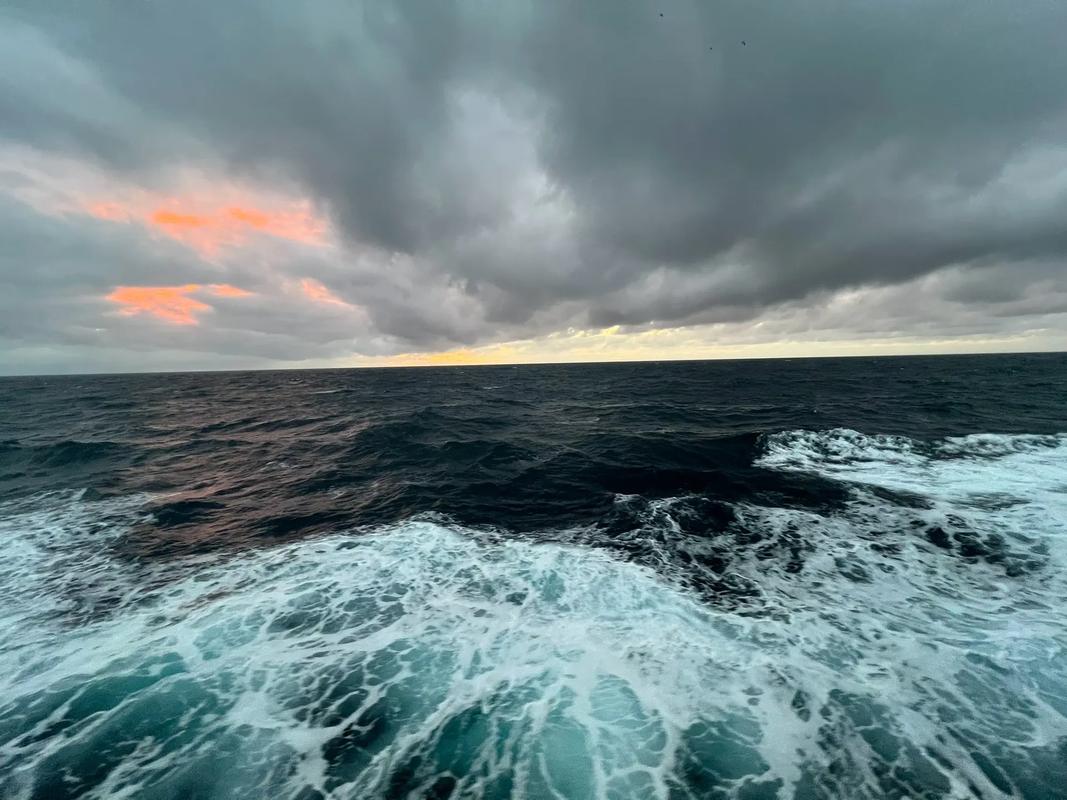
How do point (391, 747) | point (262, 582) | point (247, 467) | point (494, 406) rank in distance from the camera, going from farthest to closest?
point (494, 406)
point (247, 467)
point (262, 582)
point (391, 747)

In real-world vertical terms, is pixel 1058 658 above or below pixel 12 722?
below

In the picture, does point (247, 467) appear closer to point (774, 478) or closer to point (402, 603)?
point (402, 603)

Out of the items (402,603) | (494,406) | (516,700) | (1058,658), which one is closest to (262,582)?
(402,603)

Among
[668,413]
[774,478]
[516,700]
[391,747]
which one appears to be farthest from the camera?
[668,413]

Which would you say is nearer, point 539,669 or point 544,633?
point 539,669
